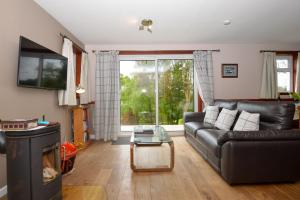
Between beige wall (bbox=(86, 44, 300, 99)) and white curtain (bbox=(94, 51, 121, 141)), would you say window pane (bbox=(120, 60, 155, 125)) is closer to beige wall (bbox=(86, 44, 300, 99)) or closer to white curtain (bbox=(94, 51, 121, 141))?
white curtain (bbox=(94, 51, 121, 141))

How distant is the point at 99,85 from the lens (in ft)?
16.0

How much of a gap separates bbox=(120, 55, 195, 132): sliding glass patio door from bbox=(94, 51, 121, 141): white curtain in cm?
35

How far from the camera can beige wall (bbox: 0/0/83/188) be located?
2.18m

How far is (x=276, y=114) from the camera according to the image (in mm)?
2699

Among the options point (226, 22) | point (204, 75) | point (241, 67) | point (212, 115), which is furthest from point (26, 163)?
point (241, 67)

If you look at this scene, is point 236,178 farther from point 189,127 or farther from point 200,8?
point 200,8

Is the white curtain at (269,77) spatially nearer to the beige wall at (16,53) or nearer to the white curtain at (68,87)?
the white curtain at (68,87)

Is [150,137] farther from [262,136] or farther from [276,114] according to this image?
[276,114]

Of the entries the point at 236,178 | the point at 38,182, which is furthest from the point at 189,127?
the point at 38,182

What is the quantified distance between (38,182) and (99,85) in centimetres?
327

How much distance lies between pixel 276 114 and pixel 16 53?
3.27 meters

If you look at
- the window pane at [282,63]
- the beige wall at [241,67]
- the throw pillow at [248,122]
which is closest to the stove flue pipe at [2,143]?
the throw pillow at [248,122]

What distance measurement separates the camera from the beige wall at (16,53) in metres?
2.18

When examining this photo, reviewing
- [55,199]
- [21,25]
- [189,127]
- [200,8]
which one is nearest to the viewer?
[55,199]
